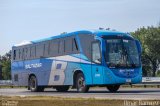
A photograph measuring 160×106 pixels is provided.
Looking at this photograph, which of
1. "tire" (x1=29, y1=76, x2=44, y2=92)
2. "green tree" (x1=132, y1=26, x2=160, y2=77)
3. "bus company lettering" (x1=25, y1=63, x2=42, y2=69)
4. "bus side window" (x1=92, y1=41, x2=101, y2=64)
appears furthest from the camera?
"green tree" (x1=132, y1=26, x2=160, y2=77)

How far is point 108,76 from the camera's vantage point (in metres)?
25.1

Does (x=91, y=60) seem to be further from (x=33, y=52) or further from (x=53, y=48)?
(x=33, y=52)

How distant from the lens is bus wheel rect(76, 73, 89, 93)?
86.7ft

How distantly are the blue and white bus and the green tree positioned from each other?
53.7 metres

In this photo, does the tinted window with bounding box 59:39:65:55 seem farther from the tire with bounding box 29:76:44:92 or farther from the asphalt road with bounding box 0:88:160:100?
the tire with bounding box 29:76:44:92

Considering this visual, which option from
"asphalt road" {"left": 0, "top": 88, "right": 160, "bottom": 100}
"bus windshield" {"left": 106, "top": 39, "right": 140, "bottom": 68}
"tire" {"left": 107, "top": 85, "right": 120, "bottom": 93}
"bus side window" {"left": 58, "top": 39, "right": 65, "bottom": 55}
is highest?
"bus side window" {"left": 58, "top": 39, "right": 65, "bottom": 55}

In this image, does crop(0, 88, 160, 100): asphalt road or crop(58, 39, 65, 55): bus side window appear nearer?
crop(0, 88, 160, 100): asphalt road

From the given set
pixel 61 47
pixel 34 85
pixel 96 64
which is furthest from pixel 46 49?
pixel 96 64

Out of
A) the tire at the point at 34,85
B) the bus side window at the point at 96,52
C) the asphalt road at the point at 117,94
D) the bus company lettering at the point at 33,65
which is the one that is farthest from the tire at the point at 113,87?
the tire at the point at 34,85

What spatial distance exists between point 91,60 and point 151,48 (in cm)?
5834

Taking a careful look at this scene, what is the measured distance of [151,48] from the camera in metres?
83.0

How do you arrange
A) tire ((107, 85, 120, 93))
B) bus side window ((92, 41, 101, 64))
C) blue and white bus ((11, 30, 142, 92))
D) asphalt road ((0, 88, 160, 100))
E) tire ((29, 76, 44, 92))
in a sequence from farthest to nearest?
tire ((29, 76, 44, 92)) < tire ((107, 85, 120, 93)) < bus side window ((92, 41, 101, 64)) < blue and white bus ((11, 30, 142, 92)) < asphalt road ((0, 88, 160, 100))

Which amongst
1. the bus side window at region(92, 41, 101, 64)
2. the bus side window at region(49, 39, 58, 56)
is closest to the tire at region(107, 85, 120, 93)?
the bus side window at region(92, 41, 101, 64)

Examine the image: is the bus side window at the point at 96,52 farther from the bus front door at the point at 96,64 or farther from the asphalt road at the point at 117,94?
the asphalt road at the point at 117,94
